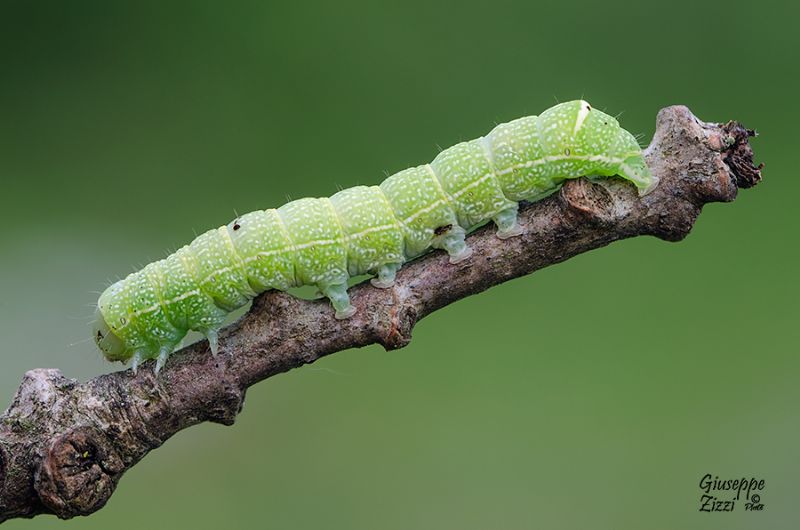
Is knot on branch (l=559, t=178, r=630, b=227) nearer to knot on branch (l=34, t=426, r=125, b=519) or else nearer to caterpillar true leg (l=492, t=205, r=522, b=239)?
caterpillar true leg (l=492, t=205, r=522, b=239)


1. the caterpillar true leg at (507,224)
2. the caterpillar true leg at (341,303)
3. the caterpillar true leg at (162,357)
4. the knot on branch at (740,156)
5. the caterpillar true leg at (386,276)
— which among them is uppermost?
the knot on branch at (740,156)

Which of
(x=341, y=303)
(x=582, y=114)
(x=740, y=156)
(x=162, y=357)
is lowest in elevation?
(x=162, y=357)

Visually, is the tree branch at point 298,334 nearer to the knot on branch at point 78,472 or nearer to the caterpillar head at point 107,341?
the knot on branch at point 78,472

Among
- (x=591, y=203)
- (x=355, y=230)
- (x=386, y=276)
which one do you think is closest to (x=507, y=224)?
(x=591, y=203)

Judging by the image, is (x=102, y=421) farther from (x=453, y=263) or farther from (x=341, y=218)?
(x=453, y=263)

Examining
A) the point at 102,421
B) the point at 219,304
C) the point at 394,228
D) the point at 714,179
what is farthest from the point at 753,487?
the point at 102,421

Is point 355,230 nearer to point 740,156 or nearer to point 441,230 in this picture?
point 441,230

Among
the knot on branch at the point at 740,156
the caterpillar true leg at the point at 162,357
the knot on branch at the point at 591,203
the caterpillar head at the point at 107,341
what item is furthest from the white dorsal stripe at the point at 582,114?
the caterpillar head at the point at 107,341
